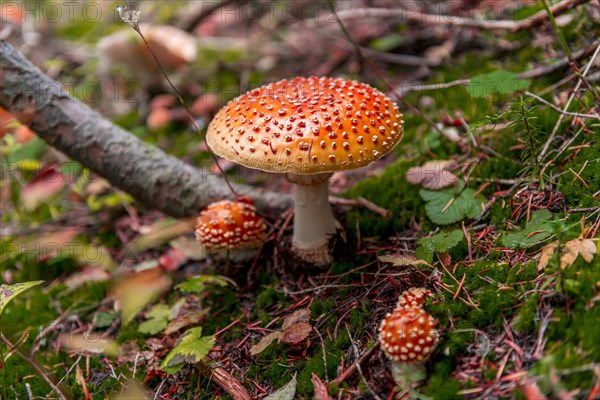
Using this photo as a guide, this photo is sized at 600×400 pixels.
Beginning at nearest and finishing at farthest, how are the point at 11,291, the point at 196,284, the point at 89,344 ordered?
the point at 11,291, the point at 196,284, the point at 89,344

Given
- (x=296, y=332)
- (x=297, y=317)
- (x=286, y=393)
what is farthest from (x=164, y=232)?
(x=286, y=393)

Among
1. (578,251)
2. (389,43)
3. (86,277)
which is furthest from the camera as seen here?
(389,43)

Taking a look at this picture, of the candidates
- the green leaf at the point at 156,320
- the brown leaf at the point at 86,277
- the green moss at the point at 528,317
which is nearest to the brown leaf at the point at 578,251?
the green moss at the point at 528,317

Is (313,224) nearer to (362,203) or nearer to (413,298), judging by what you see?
(362,203)

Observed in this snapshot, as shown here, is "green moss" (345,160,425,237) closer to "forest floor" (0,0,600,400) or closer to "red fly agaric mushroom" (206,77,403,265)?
"forest floor" (0,0,600,400)

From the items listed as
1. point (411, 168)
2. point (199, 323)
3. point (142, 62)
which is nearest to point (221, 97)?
Result: point (142, 62)

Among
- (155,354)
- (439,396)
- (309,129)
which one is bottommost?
(155,354)

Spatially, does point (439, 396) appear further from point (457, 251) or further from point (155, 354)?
point (155, 354)
